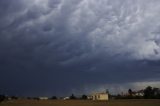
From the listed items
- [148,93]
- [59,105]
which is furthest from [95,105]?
[148,93]

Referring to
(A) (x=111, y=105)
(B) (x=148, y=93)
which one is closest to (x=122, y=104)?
(A) (x=111, y=105)

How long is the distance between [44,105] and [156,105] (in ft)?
121

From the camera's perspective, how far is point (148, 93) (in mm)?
168375

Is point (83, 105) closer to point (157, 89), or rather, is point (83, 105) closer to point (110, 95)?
point (110, 95)

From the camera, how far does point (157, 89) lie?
176125 mm

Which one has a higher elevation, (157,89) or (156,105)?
(157,89)

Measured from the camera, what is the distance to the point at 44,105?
107375 millimetres

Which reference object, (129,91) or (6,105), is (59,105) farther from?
(129,91)

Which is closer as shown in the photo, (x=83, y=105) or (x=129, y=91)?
(x=83, y=105)

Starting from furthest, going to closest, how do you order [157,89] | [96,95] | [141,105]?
[157,89], [96,95], [141,105]

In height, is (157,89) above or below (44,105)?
above

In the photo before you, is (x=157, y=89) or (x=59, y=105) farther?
(x=157, y=89)

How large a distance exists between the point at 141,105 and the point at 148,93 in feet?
223

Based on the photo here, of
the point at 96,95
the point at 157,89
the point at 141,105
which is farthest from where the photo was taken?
the point at 157,89
